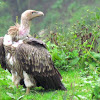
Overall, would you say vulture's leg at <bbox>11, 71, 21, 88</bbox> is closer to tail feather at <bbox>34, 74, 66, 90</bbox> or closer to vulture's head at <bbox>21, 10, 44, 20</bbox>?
tail feather at <bbox>34, 74, 66, 90</bbox>

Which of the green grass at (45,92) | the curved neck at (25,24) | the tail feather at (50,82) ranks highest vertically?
the curved neck at (25,24)

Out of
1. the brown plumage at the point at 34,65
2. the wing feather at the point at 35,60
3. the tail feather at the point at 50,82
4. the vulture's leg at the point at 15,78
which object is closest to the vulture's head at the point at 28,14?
the brown plumage at the point at 34,65

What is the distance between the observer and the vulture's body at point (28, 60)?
5.46 meters

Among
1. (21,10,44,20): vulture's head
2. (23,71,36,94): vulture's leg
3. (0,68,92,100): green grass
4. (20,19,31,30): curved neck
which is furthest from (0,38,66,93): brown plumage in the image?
(21,10,44,20): vulture's head

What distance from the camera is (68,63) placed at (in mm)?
7590

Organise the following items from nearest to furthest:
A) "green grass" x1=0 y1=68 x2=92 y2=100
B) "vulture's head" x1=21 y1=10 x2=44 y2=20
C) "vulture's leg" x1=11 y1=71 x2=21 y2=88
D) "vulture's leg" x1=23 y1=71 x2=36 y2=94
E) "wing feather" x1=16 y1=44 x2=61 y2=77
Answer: "green grass" x1=0 y1=68 x2=92 y2=100
"wing feather" x1=16 y1=44 x2=61 y2=77
"vulture's leg" x1=23 y1=71 x2=36 y2=94
"vulture's leg" x1=11 y1=71 x2=21 y2=88
"vulture's head" x1=21 y1=10 x2=44 y2=20

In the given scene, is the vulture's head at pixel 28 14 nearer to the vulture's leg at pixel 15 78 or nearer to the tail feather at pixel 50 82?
the vulture's leg at pixel 15 78

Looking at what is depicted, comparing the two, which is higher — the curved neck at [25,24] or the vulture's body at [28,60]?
the curved neck at [25,24]

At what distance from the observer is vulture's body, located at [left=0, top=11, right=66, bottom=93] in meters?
5.46

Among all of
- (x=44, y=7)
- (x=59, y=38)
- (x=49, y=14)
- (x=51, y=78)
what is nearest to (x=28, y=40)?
(x=51, y=78)

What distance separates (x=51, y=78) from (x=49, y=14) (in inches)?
842

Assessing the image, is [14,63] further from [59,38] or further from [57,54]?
[59,38]

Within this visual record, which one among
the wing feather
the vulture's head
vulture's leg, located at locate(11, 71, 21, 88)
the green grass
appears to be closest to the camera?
the green grass

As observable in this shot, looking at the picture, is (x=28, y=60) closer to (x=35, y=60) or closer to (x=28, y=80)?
(x=35, y=60)
